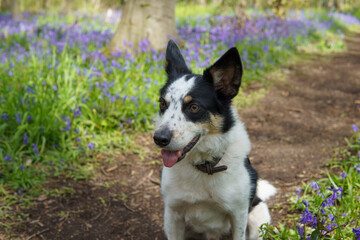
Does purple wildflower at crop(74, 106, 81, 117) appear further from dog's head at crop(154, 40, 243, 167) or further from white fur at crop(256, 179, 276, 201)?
white fur at crop(256, 179, 276, 201)

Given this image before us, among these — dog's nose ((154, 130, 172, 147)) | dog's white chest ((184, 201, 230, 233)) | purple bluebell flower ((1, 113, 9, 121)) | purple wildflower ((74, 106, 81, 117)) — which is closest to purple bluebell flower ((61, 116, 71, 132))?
purple wildflower ((74, 106, 81, 117))

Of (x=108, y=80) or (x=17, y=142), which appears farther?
(x=108, y=80)

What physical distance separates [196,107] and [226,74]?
334 mm

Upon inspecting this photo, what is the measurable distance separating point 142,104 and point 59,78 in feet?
3.79

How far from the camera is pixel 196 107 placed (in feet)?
7.87

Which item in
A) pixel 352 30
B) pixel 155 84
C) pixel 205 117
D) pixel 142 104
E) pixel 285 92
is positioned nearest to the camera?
pixel 205 117

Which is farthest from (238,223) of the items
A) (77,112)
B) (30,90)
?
(30,90)

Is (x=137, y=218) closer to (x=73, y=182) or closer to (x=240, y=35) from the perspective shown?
(x=73, y=182)

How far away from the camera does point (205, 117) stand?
2406 mm

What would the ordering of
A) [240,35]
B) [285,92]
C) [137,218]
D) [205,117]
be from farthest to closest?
[240,35] < [285,92] < [137,218] < [205,117]

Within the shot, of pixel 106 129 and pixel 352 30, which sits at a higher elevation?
pixel 106 129

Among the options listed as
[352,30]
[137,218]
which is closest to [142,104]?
[137,218]

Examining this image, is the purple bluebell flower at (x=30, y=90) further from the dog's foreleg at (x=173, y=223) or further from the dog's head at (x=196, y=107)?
the dog's foreleg at (x=173, y=223)

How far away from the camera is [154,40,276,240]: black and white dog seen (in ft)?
7.82
